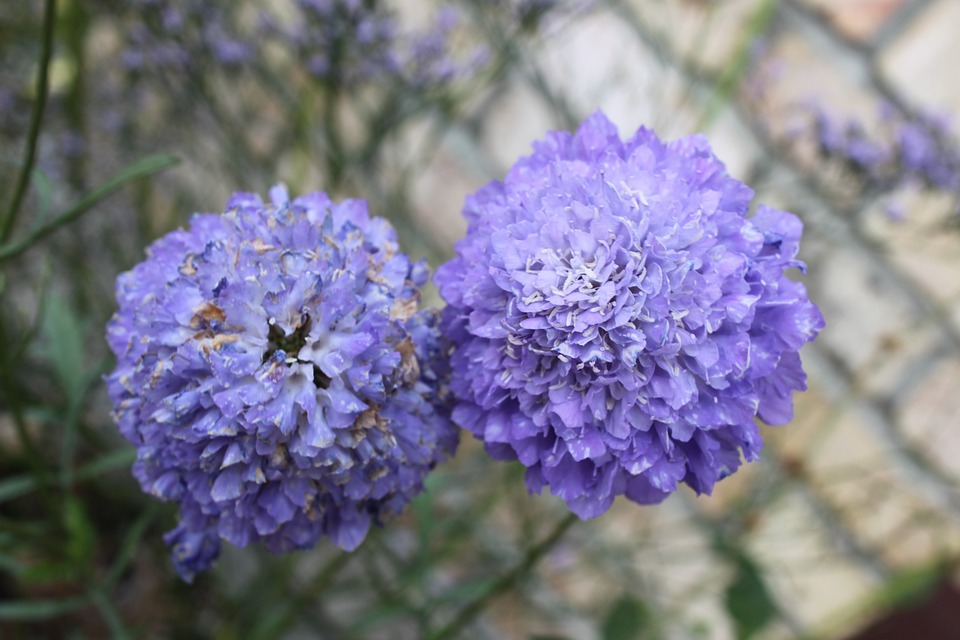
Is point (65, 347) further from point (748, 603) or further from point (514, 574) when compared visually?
point (748, 603)

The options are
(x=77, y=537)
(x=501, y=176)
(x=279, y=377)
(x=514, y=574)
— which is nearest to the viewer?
(x=279, y=377)

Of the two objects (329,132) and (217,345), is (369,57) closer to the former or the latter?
(329,132)

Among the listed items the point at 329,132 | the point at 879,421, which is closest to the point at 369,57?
the point at 329,132

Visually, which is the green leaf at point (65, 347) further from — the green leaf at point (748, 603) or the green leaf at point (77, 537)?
the green leaf at point (748, 603)

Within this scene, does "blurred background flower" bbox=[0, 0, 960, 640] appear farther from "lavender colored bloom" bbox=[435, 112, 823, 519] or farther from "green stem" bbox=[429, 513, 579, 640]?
"lavender colored bloom" bbox=[435, 112, 823, 519]

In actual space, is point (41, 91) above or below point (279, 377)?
above

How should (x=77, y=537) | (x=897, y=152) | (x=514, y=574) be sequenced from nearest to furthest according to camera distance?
(x=514, y=574) < (x=77, y=537) < (x=897, y=152)

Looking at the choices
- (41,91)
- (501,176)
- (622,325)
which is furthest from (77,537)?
(501,176)
